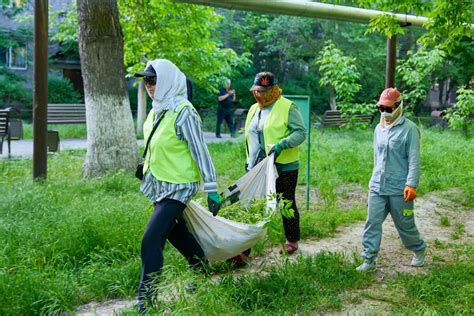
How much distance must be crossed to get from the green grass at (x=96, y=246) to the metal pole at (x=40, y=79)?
538 millimetres

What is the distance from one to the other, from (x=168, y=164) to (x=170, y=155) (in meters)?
0.07

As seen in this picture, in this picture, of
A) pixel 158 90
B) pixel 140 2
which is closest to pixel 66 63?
pixel 140 2

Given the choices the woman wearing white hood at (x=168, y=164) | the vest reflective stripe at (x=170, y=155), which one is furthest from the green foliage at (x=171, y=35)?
the vest reflective stripe at (x=170, y=155)

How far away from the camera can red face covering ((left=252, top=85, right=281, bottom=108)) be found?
552 centimetres

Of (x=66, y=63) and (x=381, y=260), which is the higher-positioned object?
(x=66, y=63)

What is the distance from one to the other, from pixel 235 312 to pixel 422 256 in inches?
91.6

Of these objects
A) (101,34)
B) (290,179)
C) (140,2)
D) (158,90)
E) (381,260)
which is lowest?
(381,260)

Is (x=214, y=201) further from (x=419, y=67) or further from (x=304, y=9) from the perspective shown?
(x=419, y=67)

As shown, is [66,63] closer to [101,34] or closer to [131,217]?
[101,34]

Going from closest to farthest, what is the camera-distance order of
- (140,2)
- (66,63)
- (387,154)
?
(387,154), (140,2), (66,63)

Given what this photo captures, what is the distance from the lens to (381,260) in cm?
581

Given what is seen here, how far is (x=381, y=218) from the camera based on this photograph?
530 centimetres

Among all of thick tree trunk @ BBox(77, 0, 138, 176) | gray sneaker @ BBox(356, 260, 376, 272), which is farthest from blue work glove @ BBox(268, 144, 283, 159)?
thick tree trunk @ BBox(77, 0, 138, 176)

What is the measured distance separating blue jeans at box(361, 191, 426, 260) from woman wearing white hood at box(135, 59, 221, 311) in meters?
1.75
